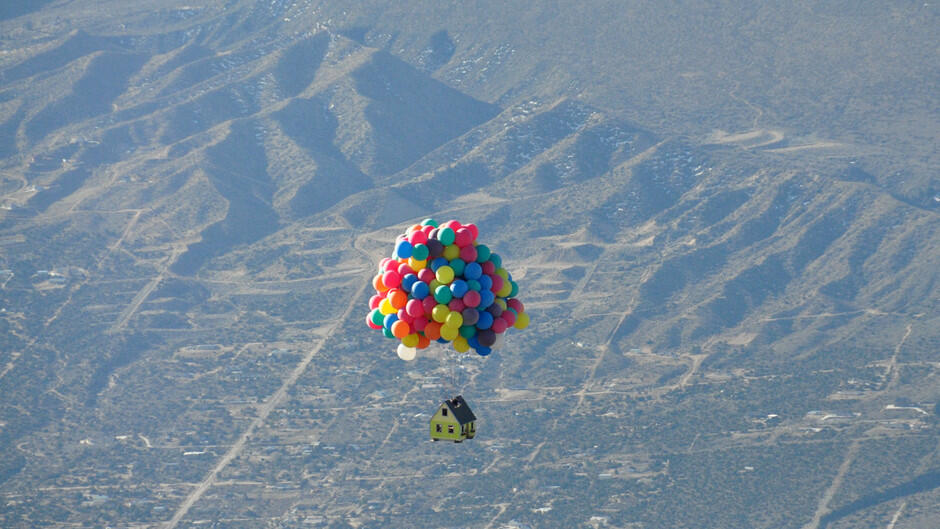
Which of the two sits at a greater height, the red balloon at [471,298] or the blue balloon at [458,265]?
the blue balloon at [458,265]

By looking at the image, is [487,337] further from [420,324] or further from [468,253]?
[468,253]

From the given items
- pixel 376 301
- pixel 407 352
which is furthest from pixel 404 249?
pixel 407 352

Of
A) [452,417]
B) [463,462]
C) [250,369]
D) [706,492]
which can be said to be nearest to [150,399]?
[250,369]

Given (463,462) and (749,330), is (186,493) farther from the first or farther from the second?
(749,330)

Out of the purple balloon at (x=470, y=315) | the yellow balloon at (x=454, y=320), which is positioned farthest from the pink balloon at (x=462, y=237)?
the yellow balloon at (x=454, y=320)

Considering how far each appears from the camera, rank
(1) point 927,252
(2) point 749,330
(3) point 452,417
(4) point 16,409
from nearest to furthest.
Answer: (3) point 452,417, (4) point 16,409, (2) point 749,330, (1) point 927,252

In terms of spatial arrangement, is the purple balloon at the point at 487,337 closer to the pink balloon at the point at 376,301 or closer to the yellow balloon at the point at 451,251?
the yellow balloon at the point at 451,251
